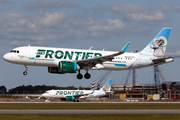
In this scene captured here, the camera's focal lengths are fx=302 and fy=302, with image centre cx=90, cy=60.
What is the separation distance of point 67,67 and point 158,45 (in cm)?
2181

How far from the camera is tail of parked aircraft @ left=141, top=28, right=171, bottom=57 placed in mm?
61781

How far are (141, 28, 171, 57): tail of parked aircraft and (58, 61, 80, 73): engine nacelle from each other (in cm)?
1576

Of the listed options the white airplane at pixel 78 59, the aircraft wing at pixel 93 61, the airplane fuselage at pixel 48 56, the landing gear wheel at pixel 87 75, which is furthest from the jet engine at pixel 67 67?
the landing gear wheel at pixel 87 75

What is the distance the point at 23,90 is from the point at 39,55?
139 meters

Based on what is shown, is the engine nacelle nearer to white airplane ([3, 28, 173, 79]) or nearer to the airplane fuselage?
white airplane ([3, 28, 173, 79])

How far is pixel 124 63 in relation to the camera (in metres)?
57.6

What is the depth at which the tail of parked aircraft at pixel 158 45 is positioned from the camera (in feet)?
203

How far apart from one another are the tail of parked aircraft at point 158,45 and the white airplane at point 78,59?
0.22m

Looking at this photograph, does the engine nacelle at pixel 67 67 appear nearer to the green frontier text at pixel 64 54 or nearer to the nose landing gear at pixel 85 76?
the green frontier text at pixel 64 54

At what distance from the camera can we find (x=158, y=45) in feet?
208

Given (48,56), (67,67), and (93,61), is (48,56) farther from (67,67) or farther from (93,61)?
(93,61)

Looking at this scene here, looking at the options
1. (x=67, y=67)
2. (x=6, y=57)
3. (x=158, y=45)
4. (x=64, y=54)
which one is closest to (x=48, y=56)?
(x=64, y=54)

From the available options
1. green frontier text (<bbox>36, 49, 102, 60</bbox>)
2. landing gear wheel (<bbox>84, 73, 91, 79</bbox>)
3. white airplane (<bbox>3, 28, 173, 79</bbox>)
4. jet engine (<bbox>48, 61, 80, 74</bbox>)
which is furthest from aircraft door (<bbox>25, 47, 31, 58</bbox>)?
landing gear wheel (<bbox>84, 73, 91, 79</bbox>)

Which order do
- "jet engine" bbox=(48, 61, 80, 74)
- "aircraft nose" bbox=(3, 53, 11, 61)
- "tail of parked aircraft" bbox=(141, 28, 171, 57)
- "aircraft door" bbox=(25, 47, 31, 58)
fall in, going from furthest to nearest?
"tail of parked aircraft" bbox=(141, 28, 171, 57), "jet engine" bbox=(48, 61, 80, 74), "aircraft nose" bbox=(3, 53, 11, 61), "aircraft door" bbox=(25, 47, 31, 58)
